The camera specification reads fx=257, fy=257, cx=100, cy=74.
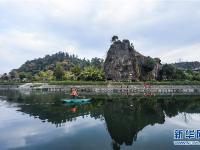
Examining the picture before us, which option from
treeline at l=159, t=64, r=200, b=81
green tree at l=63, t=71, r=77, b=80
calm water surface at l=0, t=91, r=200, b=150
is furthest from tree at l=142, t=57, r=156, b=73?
calm water surface at l=0, t=91, r=200, b=150

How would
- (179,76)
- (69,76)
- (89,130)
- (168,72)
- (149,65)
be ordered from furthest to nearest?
1. (69,76)
2. (168,72)
3. (179,76)
4. (149,65)
5. (89,130)

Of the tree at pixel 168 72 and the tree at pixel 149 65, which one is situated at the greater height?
the tree at pixel 149 65

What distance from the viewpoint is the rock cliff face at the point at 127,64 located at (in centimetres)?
9556

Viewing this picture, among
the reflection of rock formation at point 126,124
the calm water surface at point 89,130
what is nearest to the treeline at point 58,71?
the calm water surface at point 89,130

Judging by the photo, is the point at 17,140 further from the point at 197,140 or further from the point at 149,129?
the point at 197,140

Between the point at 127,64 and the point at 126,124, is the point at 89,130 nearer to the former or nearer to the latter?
the point at 126,124

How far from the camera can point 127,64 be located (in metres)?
95.6

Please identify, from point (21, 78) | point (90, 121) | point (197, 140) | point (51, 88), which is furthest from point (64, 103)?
point (21, 78)

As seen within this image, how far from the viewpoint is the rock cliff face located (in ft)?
314

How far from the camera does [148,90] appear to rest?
7688cm

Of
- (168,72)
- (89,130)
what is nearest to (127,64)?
(168,72)

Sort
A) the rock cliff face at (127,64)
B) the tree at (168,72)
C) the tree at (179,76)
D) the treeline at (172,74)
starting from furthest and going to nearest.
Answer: the tree at (168,72) → the treeline at (172,74) → the tree at (179,76) → the rock cliff face at (127,64)

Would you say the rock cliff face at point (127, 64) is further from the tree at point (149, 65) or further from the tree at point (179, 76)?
the tree at point (179, 76)

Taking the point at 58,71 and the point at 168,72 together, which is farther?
the point at 58,71
